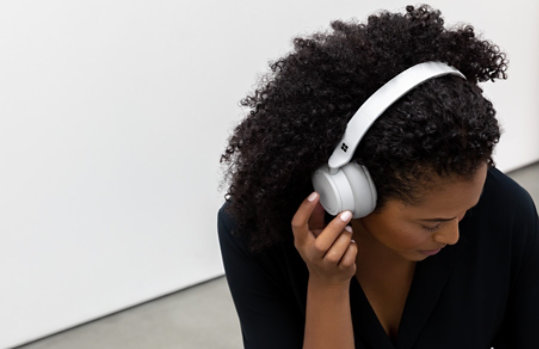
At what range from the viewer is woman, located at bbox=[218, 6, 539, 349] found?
787 mm

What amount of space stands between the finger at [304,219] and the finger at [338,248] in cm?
3

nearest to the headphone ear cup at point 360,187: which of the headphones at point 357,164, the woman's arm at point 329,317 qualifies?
the headphones at point 357,164

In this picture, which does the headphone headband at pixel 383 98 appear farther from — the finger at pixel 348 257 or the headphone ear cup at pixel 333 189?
the finger at pixel 348 257

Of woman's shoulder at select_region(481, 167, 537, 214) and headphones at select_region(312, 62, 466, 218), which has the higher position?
headphones at select_region(312, 62, 466, 218)

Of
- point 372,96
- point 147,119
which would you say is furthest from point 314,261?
point 147,119

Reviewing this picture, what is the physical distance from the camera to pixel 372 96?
778 millimetres

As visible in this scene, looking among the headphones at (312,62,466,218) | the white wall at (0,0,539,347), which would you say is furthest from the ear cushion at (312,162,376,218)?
the white wall at (0,0,539,347)

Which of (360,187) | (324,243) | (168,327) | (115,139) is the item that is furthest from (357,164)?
(168,327)

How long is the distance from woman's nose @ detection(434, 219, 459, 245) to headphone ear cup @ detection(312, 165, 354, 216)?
0.12 m

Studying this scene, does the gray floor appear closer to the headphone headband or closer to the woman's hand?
the woman's hand

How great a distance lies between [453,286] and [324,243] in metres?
0.25

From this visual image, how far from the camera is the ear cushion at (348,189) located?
0.81 m

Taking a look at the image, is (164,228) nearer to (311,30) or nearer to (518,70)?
(311,30)

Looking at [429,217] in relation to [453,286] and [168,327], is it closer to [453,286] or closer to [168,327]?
[453,286]
